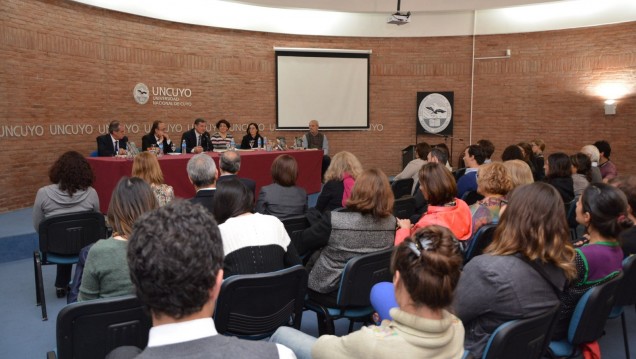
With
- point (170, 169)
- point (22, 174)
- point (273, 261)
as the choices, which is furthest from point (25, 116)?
point (273, 261)

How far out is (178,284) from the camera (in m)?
1.09

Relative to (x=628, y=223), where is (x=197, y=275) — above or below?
above

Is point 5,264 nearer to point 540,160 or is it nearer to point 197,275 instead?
point 197,275

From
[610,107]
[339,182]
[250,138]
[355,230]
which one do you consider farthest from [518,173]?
[610,107]

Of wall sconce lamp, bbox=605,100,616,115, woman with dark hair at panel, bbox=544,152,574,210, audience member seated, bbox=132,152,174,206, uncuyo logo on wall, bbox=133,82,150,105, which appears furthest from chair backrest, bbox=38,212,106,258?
wall sconce lamp, bbox=605,100,616,115

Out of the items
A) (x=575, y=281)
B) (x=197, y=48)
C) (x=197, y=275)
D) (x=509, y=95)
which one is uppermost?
(x=197, y=48)

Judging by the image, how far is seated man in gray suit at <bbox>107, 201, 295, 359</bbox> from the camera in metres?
1.08

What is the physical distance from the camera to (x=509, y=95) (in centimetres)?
1247

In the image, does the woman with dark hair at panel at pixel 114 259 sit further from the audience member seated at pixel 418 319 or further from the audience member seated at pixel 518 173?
the audience member seated at pixel 518 173

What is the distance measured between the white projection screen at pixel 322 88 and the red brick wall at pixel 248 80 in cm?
26

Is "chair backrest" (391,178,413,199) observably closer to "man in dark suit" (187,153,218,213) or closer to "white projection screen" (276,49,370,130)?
"man in dark suit" (187,153,218,213)

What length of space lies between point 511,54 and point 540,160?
5.01m

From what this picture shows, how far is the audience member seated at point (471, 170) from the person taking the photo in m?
5.63

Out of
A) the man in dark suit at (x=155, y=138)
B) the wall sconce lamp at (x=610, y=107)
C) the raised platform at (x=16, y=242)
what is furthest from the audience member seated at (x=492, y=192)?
the wall sconce lamp at (x=610, y=107)
